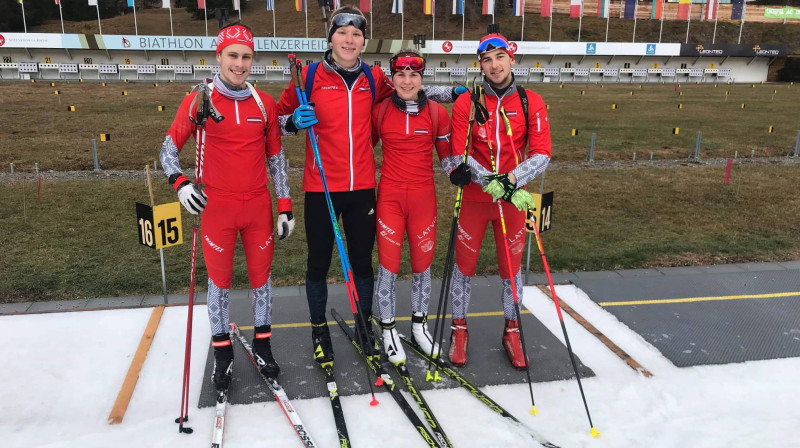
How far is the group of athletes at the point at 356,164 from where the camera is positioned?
138 inches

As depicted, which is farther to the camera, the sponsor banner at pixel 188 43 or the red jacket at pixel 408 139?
the sponsor banner at pixel 188 43

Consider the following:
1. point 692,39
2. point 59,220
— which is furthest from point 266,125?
point 692,39

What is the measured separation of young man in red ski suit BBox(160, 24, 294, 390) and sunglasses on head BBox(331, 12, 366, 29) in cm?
57

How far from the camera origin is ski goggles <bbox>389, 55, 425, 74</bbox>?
3.70m

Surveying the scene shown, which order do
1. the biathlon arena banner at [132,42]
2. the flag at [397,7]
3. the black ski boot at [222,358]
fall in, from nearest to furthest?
the black ski boot at [222,358] → the flag at [397,7] → the biathlon arena banner at [132,42]

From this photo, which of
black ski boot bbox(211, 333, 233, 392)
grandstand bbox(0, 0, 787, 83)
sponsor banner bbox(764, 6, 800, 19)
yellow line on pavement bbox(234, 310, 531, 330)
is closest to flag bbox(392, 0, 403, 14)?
grandstand bbox(0, 0, 787, 83)

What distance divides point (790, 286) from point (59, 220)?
938 cm

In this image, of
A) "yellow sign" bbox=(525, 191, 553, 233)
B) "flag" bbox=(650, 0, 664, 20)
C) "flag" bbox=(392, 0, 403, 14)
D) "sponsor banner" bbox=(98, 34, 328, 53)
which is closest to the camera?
"yellow sign" bbox=(525, 191, 553, 233)

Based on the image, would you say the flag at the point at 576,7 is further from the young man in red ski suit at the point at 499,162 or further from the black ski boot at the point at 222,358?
the black ski boot at the point at 222,358

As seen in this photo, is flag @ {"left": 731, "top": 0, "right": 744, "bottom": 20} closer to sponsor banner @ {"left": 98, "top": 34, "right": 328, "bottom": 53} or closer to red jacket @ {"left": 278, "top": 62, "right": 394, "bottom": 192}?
sponsor banner @ {"left": 98, "top": 34, "right": 328, "bottom": 53}

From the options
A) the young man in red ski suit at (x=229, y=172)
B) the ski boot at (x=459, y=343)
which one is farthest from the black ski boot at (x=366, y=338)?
the young man in red ski suit at (x=229, y=172)

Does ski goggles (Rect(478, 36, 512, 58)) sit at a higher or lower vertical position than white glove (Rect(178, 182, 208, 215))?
higher

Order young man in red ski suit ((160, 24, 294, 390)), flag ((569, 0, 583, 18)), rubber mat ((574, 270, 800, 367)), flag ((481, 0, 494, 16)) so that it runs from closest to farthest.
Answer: young man in red ski suit ((160, 24, 294, 390)), rubber mat ((574, 270, 800, 367)), flag ((481, 0, 494, 16)), flag ((569, 0, 583, 18))

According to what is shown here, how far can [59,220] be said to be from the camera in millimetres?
8008
